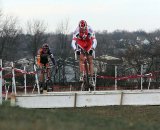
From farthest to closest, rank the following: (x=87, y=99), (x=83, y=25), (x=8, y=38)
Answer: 1. (x=8, y=38)
2. (x=83, y=25)
3. (x=87, y=99)

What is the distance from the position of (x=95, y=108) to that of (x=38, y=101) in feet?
5.79

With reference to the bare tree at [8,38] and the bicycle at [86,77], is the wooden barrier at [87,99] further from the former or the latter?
the bare tree at [8,38]

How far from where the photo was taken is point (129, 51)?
64625 mm

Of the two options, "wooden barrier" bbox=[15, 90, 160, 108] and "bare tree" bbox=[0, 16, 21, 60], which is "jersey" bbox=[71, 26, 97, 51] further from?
"bare tree" bbox=[0, 16, 21, 60]

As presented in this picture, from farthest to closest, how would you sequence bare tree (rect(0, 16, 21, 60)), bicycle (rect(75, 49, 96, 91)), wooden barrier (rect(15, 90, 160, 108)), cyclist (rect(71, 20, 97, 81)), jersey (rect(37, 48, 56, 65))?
bare tree (rect(0, 16, 21, 60)) < jersey (rect(37, 48, 56, 65)) < bicycle (rect(75, 49, 96, 91)) < cyclist (rect(71, 20, 97, 81)) < wooden barrier (rect(15, 90, 160, 108))

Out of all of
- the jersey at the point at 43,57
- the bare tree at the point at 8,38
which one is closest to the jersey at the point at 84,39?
the jersey at the point at 43,57

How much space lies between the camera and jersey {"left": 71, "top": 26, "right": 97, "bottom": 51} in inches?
681

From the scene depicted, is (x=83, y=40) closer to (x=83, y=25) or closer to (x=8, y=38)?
(x=83, y=25)

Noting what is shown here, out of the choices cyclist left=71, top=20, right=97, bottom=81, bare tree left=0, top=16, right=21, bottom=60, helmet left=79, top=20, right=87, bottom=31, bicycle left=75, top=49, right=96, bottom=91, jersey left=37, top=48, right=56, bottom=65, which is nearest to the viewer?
helmet left=79, top=20, right=87, bottom=31

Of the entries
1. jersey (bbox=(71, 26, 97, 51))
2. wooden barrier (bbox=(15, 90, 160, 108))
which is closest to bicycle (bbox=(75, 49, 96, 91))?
jersey (bbox=(71, 26, 97, 51))

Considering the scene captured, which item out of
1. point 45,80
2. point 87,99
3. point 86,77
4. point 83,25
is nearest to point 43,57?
point 45,80

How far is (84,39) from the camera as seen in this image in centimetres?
1742

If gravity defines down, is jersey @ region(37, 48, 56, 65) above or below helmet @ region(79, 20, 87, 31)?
below

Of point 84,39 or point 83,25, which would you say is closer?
point 83,25
